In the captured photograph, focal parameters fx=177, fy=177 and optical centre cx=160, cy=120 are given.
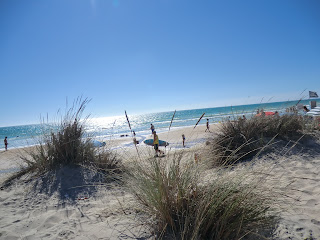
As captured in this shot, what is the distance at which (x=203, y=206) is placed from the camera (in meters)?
1.56

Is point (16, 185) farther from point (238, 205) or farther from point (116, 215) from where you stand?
point (238, 205)

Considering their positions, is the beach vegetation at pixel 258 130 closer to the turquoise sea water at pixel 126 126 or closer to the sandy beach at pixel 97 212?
the turquoise sea water at pixel 126 126

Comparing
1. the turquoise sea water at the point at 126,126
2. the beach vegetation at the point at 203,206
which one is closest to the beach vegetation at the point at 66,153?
the turquoise sea water at the point at 126,126

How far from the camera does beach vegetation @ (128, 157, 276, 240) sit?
Result: 1567 mm

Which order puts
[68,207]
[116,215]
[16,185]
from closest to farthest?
[116,215]
[68,207]
[16,185]

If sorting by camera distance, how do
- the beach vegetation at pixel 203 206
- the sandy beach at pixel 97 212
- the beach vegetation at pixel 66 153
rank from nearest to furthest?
the beach vegetation at pixel 203 206, the sandy beach at pixel 97 212, the beach vegetation at pixel 66 153

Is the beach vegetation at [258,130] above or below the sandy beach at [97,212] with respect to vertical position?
above

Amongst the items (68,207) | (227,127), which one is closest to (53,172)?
(68,207)

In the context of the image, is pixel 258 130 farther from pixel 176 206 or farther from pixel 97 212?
pixel 97 212

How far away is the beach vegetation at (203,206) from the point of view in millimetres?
1567

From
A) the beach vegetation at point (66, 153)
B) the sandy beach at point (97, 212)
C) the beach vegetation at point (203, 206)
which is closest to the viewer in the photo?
the beach vegetation at point (203, 206)

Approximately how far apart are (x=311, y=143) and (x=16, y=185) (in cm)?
760

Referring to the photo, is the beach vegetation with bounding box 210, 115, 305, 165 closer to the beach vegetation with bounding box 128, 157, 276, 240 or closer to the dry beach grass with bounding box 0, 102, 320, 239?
the dry beach grass with bounding box 0, 102, 320, 239

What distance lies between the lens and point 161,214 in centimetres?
171
